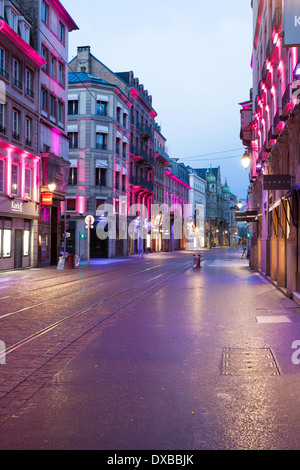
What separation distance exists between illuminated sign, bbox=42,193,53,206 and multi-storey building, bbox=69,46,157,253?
81.7 feet

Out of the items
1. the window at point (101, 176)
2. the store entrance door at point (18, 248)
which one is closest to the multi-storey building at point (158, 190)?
the window at point (101, 176)

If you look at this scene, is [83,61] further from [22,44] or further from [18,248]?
[18,248]

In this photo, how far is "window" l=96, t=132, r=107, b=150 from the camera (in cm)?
4759

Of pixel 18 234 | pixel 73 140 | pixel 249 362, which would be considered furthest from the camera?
pixel 73 140

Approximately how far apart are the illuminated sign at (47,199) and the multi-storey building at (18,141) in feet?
1.44

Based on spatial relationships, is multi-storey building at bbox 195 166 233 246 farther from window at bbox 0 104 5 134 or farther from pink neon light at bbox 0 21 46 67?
window at bbox 0 104 5 134

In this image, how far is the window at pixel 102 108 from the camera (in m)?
47.7

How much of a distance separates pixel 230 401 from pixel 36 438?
6.50 ft

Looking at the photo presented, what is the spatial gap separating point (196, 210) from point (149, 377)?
103 m

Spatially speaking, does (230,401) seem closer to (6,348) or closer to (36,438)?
(36,438)

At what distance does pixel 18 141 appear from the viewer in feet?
88.9

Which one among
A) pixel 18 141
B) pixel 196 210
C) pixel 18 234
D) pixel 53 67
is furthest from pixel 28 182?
pixel 196 210
